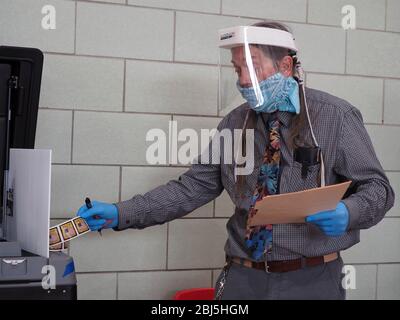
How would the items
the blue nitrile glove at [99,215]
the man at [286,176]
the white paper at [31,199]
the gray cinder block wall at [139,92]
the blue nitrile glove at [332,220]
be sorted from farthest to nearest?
the gray cinder block wall at [139,92] → the blue nitrile glove at [99,215] → the man at [286,176] → the blue nitrile glove at [332,220] → the white paper at [31,199]

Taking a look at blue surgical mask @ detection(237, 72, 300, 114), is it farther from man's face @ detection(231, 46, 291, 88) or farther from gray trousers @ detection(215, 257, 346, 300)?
gray trousers @ detection(215, 257, 346, 300)

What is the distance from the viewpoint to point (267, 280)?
66.3 inches

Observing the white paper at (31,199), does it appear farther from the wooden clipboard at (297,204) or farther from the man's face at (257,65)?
the man's face at (257,65)

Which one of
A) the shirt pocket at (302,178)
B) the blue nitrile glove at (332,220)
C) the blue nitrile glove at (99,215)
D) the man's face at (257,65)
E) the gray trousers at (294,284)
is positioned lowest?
the gray trousers at (294,284)

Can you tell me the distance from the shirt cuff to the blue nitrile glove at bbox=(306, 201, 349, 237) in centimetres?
1

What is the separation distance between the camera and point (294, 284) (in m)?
1.67

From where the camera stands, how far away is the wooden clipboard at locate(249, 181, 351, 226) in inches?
56.5

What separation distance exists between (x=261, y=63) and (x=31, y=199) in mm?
748

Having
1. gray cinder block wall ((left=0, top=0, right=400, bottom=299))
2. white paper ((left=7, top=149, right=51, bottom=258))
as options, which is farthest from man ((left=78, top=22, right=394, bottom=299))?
gray cinder block wall ((left=0, top=0, right=400, bottom=299))

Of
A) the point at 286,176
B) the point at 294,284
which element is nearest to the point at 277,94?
the point at 286,176

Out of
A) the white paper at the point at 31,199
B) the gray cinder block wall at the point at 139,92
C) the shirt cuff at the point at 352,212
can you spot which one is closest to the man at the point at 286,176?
the shirt cuff at the point at 352,212

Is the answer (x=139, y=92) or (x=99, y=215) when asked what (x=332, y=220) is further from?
(x=139, y=92)

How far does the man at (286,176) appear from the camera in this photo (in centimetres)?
166

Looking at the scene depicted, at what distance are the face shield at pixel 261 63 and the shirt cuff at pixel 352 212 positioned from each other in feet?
1.15
